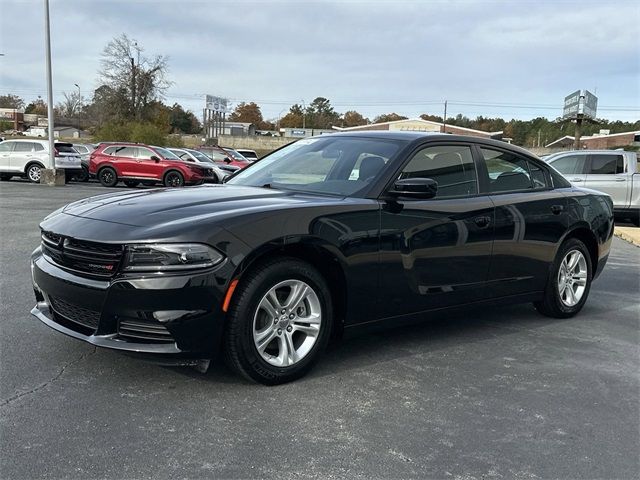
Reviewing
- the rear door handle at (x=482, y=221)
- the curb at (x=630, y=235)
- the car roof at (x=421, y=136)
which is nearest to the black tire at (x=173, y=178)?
the curb at (x=630, y=235)

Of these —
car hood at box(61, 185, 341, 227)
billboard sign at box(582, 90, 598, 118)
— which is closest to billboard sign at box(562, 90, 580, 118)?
billboard sign at box(582, 90, 598, 118)

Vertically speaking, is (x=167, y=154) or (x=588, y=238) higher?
(x=167, y=154)

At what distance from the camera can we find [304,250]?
3652 millimetres

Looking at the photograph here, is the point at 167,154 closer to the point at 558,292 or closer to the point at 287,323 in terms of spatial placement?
the point at 558,292

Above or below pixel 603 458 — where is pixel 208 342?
above

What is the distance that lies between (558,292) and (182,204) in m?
3.57

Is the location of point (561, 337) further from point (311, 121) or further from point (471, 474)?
point (311, 121)

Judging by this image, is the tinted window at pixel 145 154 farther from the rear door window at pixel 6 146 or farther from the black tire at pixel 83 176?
the rear door window at pixel 6 146

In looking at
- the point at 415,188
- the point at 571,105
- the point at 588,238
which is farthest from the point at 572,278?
the point at 571,105

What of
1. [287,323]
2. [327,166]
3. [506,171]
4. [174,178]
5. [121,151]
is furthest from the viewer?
[121,151]

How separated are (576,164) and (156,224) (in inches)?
512

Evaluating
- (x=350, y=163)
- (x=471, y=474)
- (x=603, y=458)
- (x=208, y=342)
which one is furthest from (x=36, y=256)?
(x=603, y=458)

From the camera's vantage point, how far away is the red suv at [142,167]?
2198 cm

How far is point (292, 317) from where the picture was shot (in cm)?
362
